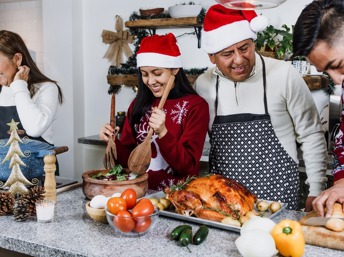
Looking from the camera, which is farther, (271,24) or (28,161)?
(271,24)

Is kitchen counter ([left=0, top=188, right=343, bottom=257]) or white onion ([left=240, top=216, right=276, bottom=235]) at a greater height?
white onion ([left=240, top=216, right=276, bottom=235])

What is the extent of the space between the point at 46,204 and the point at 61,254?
0.31 meters

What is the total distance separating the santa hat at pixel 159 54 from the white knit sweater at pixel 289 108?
0.33 meters

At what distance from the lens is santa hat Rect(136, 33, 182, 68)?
2311 mm

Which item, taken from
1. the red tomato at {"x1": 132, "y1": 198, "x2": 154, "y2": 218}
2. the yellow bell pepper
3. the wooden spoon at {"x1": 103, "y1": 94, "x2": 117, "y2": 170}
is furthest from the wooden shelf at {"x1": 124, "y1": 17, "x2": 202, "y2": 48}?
the yellow bell pepper

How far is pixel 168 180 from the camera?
223 centimetres

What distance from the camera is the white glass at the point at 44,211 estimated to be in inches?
65.0

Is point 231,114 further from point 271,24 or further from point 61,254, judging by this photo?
point 271,24

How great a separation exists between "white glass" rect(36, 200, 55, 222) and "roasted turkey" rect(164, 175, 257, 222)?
44 cm

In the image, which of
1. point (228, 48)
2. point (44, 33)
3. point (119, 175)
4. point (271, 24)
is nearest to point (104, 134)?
point (119, 175)

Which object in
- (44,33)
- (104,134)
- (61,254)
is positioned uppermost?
(44,33)

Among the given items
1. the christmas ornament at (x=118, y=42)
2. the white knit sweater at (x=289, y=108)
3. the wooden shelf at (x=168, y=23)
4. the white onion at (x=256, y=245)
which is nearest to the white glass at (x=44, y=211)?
the white onion at (x=256, y=245)

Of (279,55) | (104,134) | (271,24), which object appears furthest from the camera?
(271,24)

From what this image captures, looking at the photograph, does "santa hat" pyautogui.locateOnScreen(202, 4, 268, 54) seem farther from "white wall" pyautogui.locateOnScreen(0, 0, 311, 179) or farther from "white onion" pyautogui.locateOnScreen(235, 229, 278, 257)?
"white wall" pyautogui.locateOnScreen(0, 0, 311, 179)
